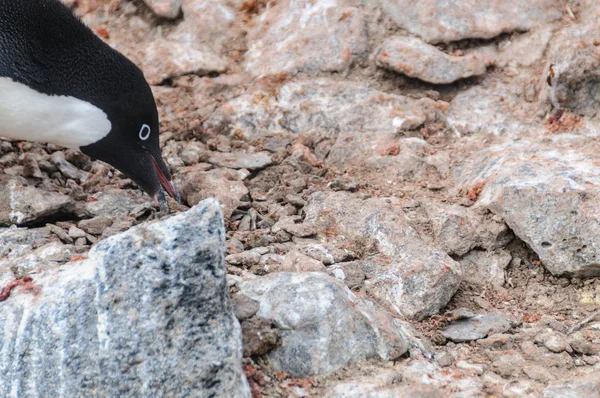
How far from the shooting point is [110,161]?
362 centimetres

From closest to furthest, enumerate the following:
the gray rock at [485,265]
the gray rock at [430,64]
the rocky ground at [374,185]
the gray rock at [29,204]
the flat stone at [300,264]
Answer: the rocky ground at [374,185] < the flat stone at [300,264] < the gray rock at [485,265] < the gray rock at [29,204] < the gray rock at [430,64]

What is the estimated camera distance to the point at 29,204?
3293mm

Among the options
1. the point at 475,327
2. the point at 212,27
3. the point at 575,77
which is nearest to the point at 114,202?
the point at 212,27

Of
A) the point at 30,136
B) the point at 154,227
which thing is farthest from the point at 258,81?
the point at 154,227

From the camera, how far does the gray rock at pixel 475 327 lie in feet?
8.81

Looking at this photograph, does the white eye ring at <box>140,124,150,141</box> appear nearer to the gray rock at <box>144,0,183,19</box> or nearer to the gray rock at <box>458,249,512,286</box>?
the gray rock at <box>144,0,183,19</box>

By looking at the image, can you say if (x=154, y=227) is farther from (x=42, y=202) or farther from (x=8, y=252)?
(x=42, y=202)

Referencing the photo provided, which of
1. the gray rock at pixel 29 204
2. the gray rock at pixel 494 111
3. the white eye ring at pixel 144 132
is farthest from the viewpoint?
the gray rock at pixel 494 111

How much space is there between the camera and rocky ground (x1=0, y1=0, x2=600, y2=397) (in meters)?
2.47

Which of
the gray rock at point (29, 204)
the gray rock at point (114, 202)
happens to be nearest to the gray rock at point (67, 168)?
the gray rock at point (114, 202)

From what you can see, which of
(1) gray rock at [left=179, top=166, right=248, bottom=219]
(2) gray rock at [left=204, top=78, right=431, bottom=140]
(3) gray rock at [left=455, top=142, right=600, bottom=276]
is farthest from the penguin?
(3) gray rock at [left=455, top=142, right=600, bottom=276]

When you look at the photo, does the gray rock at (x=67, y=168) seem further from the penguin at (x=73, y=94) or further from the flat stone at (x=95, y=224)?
the flat stone at (x=95, y=224)

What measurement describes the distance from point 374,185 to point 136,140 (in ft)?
3.82

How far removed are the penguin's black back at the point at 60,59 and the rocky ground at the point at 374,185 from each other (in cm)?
48
